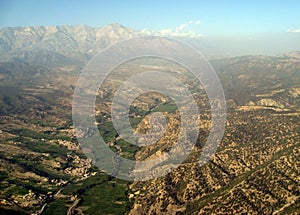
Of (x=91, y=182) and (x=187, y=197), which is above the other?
(x=187, y=197)

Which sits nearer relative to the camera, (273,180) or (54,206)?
(273,180)

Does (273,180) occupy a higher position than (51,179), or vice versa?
(273,180)

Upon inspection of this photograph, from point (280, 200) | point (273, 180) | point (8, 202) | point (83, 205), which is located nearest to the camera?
point (280, 200)

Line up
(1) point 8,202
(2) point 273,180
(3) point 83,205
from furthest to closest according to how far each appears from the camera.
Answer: (3) point 83,205
(1) point 8,202
(2) point 273,180

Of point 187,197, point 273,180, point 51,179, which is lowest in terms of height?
point 51,179

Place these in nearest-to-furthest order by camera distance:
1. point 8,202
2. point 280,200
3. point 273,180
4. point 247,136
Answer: point 280,200 < point 273,180 < point 8,202 < point 247,136

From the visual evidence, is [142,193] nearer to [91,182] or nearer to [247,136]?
[91,182]

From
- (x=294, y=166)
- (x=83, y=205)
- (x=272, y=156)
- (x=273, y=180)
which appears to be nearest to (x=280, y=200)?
(x=273, y=180)

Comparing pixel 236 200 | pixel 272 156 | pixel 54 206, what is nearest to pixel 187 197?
pixel 236 200

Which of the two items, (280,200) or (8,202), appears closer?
(280,200)

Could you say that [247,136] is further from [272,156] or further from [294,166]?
[294,166]
